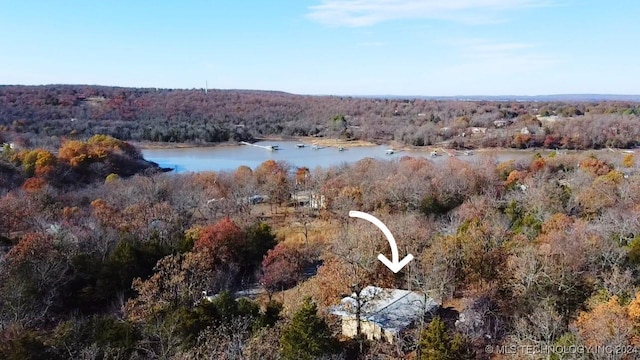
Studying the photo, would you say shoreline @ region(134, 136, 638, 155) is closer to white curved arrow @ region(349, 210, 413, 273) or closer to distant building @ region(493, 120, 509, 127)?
distant building @ region(493, 120, 509, 127)

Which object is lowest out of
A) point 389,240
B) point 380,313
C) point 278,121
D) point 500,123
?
point 380,313

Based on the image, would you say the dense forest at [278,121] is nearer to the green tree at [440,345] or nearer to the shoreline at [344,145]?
the shoreline at [344,145]

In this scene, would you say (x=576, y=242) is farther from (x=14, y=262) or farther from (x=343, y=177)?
(x=343, y=177)

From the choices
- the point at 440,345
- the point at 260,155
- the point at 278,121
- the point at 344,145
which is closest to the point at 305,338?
the point at 440,345

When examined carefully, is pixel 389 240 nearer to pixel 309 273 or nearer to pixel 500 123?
pixel 309 273

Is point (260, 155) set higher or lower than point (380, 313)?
lower

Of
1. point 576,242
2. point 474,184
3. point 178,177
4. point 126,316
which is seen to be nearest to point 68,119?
point 178,177
